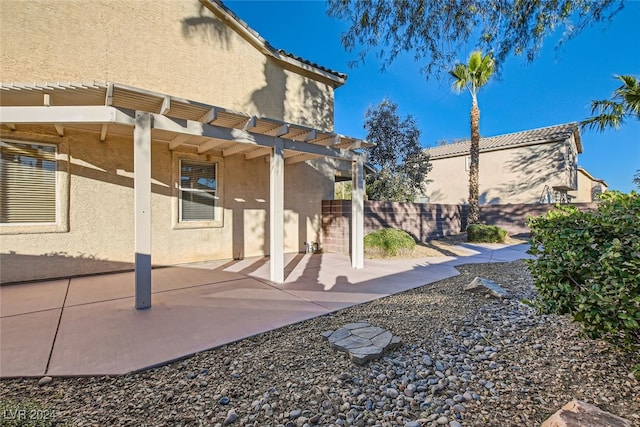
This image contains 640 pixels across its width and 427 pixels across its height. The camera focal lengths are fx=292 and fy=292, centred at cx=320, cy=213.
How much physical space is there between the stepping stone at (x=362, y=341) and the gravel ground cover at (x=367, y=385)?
81 millimetres

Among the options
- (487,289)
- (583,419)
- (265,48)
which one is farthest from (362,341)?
(265,48)

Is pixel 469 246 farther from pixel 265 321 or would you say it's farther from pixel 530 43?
pixel 265 321

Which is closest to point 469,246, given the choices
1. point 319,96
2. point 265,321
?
point 319,96

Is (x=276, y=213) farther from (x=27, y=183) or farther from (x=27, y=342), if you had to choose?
(x=27, y=183)

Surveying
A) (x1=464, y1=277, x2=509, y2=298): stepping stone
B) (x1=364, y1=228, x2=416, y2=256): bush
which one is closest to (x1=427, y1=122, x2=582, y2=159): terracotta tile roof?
(x1=364, y1=228, x2=416, y2=256): bush

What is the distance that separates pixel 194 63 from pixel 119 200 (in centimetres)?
411

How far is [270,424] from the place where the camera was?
2.19m

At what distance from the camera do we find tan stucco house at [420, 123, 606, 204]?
713 inches

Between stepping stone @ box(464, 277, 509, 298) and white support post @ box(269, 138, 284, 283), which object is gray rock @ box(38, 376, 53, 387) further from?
stepping stone @ box(464, 277, 509, 298)

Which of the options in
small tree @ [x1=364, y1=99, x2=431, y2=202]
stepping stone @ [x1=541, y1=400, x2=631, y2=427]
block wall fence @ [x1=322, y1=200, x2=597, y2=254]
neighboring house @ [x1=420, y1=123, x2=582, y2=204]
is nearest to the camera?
stepping stone @ [x1=541, y1=400, x2=631, y2=427]

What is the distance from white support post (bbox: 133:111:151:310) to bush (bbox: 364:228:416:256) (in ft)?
21.1

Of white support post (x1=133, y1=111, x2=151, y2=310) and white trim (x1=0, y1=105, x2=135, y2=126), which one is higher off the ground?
white trim (x1=0, y1=105, x2=135, y2=126)

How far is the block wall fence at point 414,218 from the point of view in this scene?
9.91 m

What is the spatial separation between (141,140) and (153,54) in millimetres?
4261
